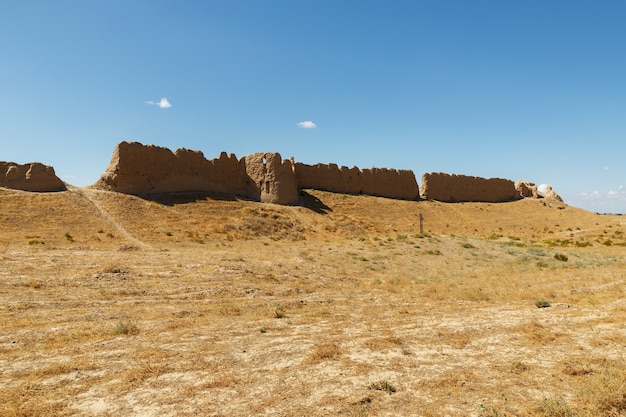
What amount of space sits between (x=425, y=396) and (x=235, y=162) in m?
33.7

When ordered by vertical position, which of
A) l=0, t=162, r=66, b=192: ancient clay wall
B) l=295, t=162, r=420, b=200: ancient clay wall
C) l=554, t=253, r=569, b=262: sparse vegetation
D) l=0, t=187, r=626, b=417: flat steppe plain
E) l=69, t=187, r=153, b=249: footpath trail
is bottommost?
l=0, t=187, r=626, b=417: flat steppe plain

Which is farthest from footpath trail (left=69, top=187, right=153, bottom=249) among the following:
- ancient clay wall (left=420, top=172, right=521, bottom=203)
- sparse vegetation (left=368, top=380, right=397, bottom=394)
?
ancient clay wall (left=420, top=172, right=521, bottom=203)

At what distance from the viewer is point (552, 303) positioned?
38.0 feet

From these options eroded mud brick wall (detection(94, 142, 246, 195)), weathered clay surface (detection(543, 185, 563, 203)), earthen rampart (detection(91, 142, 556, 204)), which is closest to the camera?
eroded mud brick wall (detection(94, 142, 246, 195))

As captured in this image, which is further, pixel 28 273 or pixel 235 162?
pixel 235 162

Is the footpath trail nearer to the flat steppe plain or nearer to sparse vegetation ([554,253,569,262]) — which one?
the flat steppe plain

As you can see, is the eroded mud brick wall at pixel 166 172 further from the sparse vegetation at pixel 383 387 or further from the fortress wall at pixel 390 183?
the sparse vegetation at pixel 383 387

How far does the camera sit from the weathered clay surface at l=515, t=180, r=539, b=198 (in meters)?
59.5

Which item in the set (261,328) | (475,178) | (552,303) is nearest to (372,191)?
(475,178)

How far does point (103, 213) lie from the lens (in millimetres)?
28125

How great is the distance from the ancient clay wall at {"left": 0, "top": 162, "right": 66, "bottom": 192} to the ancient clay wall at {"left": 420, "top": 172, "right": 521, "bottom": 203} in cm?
3893

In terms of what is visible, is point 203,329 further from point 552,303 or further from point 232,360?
point 552,303

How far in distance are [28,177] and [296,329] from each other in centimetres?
2897

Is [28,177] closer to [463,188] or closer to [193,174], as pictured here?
[193,174]
